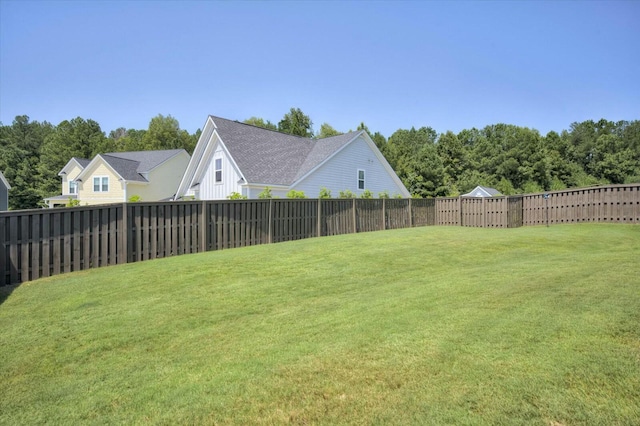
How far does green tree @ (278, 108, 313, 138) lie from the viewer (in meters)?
47.3

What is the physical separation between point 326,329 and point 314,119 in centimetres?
4831

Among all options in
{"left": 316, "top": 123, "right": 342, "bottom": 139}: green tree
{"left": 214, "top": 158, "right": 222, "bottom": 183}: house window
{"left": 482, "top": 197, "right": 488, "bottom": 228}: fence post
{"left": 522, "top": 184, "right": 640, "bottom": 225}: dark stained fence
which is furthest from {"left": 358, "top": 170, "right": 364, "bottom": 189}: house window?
{"left": 316, "top": 123, "right": 342, "bottom": 139}: green tree

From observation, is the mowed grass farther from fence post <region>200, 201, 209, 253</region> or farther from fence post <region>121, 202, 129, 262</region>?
fence post <region>200, 201, 209, 253</region>

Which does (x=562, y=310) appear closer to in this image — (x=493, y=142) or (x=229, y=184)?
(x=229, y=184)

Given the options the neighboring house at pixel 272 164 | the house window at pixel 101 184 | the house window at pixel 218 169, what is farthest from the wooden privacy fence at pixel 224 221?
the house window at pixel 101 184

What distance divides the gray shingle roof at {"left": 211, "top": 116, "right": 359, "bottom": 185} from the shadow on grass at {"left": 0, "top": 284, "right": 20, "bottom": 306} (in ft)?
41.4

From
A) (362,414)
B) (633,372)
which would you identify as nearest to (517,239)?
(633,372)

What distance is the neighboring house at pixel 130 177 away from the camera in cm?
3219

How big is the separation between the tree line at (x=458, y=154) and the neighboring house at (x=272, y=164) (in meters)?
22.3

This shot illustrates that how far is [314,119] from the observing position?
50.2 m

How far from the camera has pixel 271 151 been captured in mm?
22750

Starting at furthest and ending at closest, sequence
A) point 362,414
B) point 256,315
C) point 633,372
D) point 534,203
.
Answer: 1. point 534,203
2. point 256,315
3. point 633,372
4. point 362,414

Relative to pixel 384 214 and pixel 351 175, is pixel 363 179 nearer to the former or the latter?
pixel 351 175

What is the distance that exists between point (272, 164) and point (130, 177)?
57.1ft
